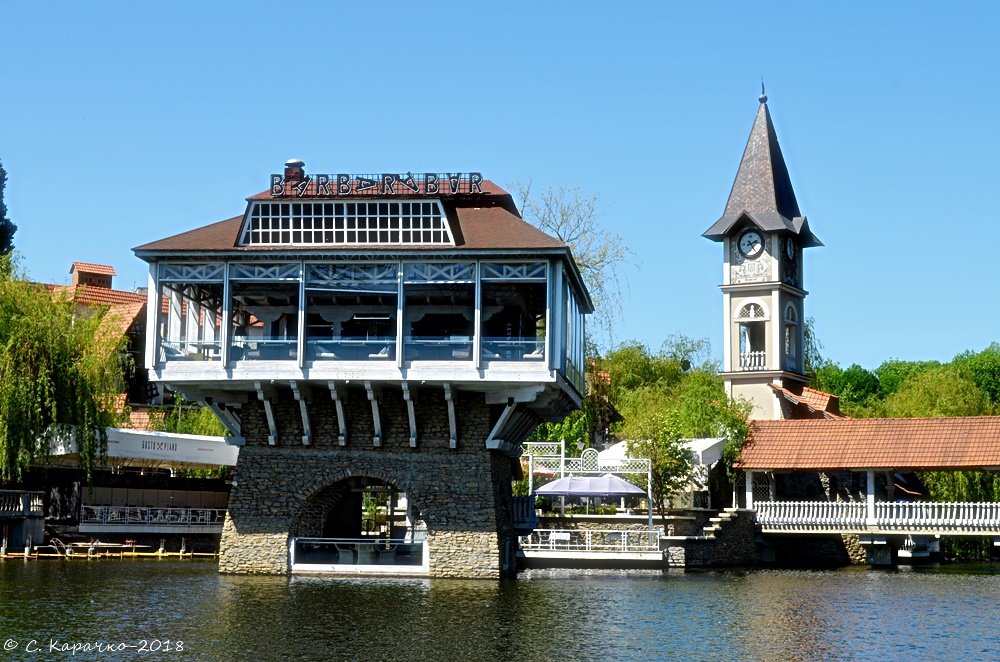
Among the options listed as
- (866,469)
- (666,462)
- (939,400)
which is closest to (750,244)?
(939,400)

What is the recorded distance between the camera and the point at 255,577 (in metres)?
34.4

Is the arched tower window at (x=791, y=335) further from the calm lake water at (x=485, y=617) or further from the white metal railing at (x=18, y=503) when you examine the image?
the white metal railing at (x=18, y=503)

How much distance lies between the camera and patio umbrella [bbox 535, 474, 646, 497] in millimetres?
41938

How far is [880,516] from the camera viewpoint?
149 feet

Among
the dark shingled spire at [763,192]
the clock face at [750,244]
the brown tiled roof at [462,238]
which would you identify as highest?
the dark shingled spire at [763,192]

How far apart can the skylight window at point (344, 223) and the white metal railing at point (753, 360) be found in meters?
29.9

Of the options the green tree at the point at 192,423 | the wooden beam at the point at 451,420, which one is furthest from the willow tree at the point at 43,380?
the green tree at the point at 192,423

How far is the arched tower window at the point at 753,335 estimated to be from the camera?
61.2 m

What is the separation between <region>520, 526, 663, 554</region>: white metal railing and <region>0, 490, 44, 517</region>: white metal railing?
48.6ft

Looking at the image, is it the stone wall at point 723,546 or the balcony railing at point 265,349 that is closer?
the balcony railing at point 265,349

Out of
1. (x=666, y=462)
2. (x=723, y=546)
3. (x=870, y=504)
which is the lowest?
(x=723, y=546)

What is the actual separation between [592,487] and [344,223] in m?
12.6

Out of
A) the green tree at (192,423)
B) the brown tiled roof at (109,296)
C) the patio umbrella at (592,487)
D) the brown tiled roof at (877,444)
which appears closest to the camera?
the patio umbrella at (592,487)

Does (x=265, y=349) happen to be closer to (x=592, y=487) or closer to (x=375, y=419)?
(x=375, y=419)
